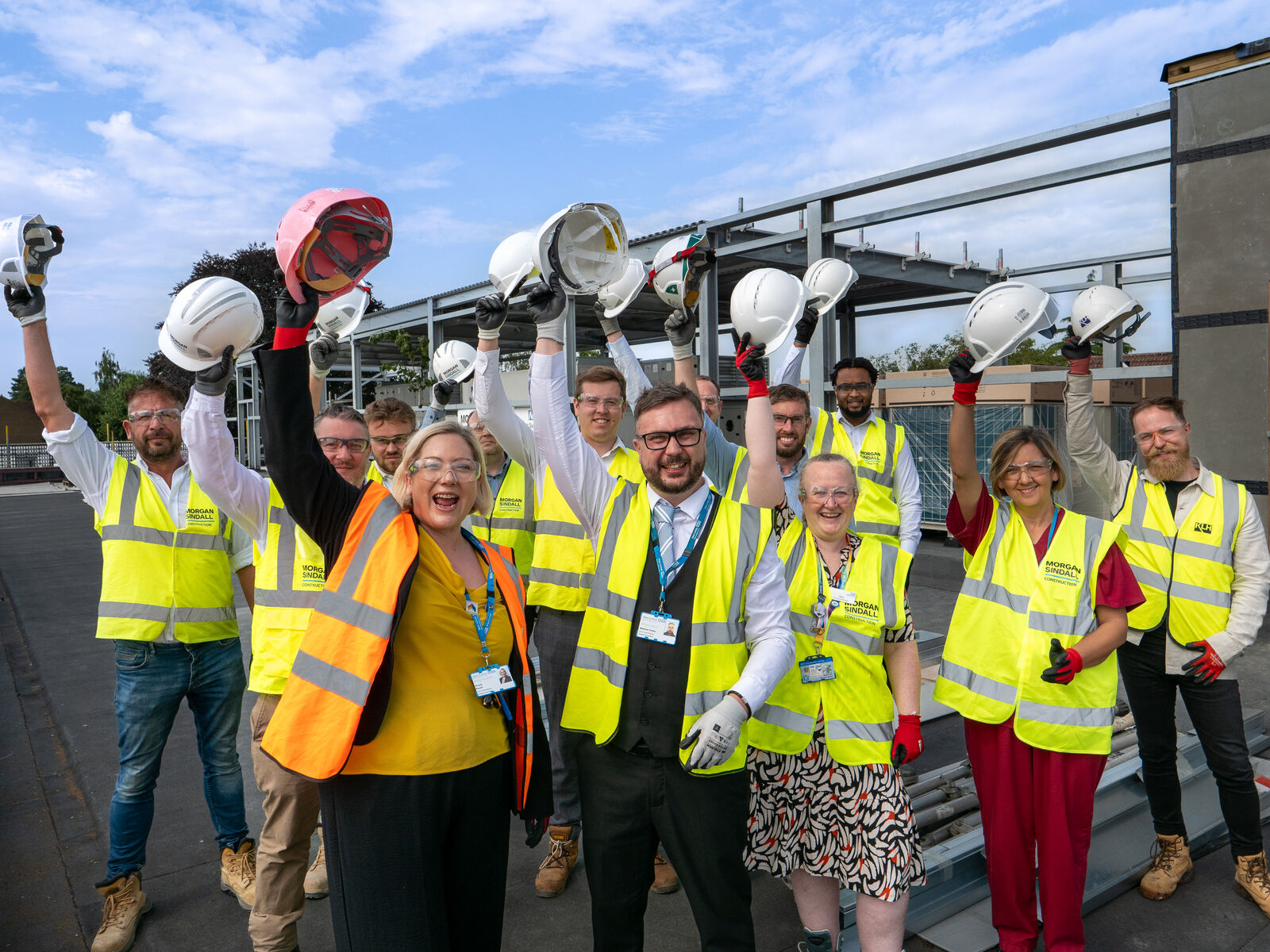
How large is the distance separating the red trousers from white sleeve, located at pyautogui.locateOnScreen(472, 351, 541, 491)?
1.98 meters

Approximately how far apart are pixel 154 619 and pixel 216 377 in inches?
56.8

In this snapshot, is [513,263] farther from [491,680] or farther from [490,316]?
[491,680]

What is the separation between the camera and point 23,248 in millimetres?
2643

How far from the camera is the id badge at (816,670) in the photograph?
2.58m

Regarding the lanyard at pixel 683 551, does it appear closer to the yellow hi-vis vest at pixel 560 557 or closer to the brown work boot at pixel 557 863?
the yellow hi-vis vest at pixel 560 557

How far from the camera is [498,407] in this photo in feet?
9.87

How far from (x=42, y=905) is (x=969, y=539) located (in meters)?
4.13

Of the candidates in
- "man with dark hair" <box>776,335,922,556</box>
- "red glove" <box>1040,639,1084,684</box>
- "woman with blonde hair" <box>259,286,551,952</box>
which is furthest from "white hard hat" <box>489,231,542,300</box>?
"red glove" <box>1040,639,1084,684</box>

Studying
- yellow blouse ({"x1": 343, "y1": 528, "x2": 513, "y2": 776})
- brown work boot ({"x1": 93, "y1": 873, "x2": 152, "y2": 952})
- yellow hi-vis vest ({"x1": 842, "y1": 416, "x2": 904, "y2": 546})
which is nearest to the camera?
yellow blouse ({"x1": 343, "y1": 528, "x2": 513, "y2": 776})

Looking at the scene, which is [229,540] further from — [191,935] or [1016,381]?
[1016,381]

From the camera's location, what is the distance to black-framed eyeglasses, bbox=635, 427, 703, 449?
2383mm

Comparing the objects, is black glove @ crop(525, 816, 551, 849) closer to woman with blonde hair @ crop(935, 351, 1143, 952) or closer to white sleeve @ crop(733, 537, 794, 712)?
white sleeve @ crop(733, 537, 794, 712)

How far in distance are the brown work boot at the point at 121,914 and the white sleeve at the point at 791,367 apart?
11.9ft

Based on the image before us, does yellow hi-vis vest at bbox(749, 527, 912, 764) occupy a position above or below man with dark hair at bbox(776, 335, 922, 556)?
below
